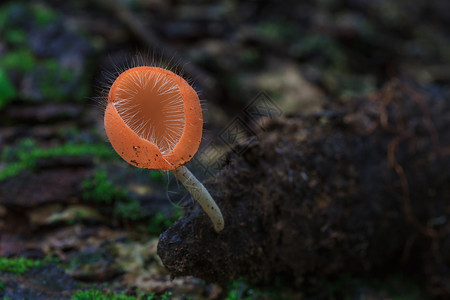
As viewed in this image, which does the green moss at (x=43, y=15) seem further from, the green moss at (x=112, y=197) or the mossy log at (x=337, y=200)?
the mossy log at (x=337, y=200)

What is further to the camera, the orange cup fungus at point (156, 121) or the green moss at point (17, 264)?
the green moss at point (17, 264)

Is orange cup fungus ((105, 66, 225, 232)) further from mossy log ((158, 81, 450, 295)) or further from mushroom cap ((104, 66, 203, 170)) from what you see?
mossy log ((158, 81, 450, 295))

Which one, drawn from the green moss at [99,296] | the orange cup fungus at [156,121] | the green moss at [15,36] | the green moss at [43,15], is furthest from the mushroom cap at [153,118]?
the green moss at [43,15]

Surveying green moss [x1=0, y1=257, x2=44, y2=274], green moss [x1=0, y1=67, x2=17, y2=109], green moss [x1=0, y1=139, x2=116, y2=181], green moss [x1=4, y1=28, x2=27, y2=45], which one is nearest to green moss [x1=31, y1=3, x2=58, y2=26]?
green moss [x1=4, y1=28, x2=27, y2=45]

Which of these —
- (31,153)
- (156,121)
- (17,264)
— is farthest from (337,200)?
(31,153)

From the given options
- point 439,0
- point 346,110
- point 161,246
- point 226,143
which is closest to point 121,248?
point 161,246

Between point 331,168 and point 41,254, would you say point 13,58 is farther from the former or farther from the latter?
point 331,168

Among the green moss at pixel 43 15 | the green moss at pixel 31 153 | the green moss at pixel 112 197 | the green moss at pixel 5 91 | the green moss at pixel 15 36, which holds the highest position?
the green moss at pixel 43 15
